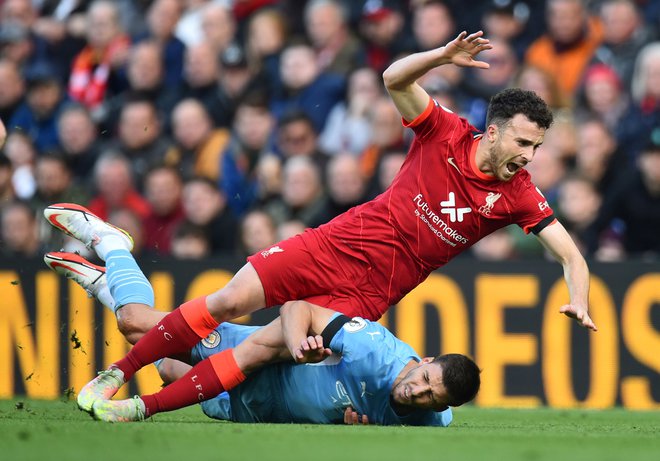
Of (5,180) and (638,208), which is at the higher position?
(5,180)

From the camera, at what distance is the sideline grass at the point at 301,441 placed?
5250mm

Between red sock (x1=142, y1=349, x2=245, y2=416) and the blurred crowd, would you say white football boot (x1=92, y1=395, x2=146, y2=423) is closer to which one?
red sock (x1=142, y1=349, x2=245, y2=416)

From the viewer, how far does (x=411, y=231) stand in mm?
7504

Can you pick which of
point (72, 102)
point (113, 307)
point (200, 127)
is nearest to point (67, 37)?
point (72, 102)

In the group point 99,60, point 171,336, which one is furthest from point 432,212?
point 99,60

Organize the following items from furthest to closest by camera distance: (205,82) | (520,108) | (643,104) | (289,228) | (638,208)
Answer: (205,82), (289,228), (643,104), (638,208), (520,108)

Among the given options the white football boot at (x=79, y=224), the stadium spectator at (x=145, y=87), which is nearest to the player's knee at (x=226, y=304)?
the white football boot at (x=79, y=224)

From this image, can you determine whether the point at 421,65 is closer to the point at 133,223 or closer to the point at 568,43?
the point at 568,43

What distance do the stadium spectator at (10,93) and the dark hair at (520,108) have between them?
23.2 ft

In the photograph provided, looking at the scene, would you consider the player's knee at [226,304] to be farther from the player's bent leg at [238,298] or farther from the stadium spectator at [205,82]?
the stadium spectator at [205,82]

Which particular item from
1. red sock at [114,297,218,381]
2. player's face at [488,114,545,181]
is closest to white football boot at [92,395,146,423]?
red sock at [114,297,218,381]

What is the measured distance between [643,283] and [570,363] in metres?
0.88

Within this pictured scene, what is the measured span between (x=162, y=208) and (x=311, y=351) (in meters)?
5.05

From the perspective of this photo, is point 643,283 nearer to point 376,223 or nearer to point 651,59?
point 651,59
